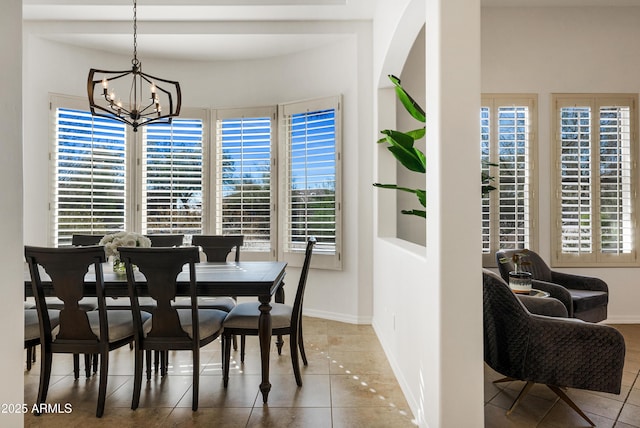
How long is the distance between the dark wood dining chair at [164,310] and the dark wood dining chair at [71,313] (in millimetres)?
174

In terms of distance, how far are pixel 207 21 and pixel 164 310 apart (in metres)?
3.45

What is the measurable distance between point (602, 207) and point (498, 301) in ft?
9.92

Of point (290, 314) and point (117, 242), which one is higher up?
point (117, 242)

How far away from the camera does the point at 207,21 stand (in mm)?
4219

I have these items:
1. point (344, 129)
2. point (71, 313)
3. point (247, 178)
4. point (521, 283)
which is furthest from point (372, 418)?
point (247, 178)

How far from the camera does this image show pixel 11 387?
1024 mm

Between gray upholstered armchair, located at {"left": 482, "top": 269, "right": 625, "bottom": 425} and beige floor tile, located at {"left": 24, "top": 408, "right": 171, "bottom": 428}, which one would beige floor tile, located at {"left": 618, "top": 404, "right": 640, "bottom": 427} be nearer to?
gray upholstered armchair, located at {"left": 482, "top": 269, "right": 625, "bottom": 425}

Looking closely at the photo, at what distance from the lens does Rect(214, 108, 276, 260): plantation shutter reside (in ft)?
15.5

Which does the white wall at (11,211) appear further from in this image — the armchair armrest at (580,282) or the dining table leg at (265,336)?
the armchair armrest at (580,282)

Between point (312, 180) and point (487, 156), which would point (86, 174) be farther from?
point (487, 156)

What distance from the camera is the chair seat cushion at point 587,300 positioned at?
10.7ft

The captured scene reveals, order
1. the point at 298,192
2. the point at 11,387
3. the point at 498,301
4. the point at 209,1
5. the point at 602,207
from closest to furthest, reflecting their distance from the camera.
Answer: the point at 11,387 → the point at 498,301 → the point at 209,1 → the point at 602,207 → the point at 298,192

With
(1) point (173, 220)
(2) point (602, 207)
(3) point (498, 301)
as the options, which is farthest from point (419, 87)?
(1) point (173, 220)

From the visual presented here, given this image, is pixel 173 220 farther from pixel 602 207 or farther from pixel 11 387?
pixel 602 207
